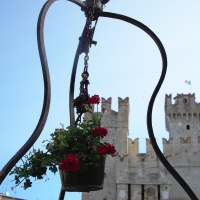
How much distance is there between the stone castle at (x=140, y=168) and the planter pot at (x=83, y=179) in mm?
21997

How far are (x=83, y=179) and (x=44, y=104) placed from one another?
72cm

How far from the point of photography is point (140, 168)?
85.4 ft

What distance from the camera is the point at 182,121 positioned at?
3853 centimetres

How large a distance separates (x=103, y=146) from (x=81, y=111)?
2.05 ft

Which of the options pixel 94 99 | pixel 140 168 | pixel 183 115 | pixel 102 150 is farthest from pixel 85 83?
pixel 183 115

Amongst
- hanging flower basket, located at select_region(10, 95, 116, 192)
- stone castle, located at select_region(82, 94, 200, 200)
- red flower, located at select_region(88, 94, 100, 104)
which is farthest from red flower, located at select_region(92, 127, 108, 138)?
stone castle, located at select_region(82, 94, 200, 200)

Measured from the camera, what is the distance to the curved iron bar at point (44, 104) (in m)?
2.80

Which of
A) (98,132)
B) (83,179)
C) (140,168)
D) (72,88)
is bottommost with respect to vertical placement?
(83,179)

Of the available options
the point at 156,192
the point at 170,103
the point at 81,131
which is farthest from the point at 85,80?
the point at 170,103

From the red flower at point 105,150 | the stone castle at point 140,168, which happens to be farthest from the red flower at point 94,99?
the stone castle at point 140,168

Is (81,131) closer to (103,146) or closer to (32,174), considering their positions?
(103,146)

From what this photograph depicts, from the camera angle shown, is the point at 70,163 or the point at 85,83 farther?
the point at 85,83

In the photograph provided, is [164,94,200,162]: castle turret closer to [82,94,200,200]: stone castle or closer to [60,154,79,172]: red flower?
[82,94,200,200]: stone castle

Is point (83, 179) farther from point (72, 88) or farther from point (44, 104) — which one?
point (72, 88)
